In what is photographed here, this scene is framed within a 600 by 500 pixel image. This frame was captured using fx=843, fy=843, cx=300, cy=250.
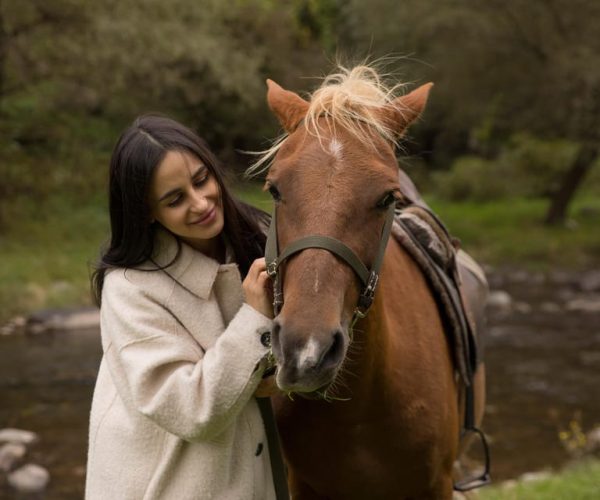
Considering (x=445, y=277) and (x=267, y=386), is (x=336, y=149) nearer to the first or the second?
(x=267, y=386)

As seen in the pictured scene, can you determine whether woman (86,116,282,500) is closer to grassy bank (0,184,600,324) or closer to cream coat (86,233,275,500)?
cream coat (86,233,275,500)

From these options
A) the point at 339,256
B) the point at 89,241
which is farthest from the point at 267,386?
the point at 89,241

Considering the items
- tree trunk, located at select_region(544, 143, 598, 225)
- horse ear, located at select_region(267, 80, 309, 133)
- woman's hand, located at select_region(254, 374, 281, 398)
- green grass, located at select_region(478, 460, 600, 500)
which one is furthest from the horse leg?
tree trunk, located at select_region(544, 143, 598, 225)

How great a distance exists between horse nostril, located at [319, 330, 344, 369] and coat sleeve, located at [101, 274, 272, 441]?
279 millimetres

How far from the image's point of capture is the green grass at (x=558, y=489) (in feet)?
14.5

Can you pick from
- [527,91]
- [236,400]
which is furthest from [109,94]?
[236,400]

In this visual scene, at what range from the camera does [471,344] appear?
3.23 m

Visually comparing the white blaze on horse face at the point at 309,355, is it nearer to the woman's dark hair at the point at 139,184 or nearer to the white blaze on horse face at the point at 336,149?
the white blaze on horse face at the point at 336,149

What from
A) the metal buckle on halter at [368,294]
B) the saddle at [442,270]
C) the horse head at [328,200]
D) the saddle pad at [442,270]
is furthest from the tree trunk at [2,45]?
the metal buckle on halter at [368,294]

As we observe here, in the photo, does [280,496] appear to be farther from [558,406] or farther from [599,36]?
[599,36]

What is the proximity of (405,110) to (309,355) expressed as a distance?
865 mm

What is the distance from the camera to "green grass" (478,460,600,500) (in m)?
4.42

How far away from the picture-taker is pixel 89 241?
42.1ft

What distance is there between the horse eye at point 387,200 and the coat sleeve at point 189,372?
1.30 feet
